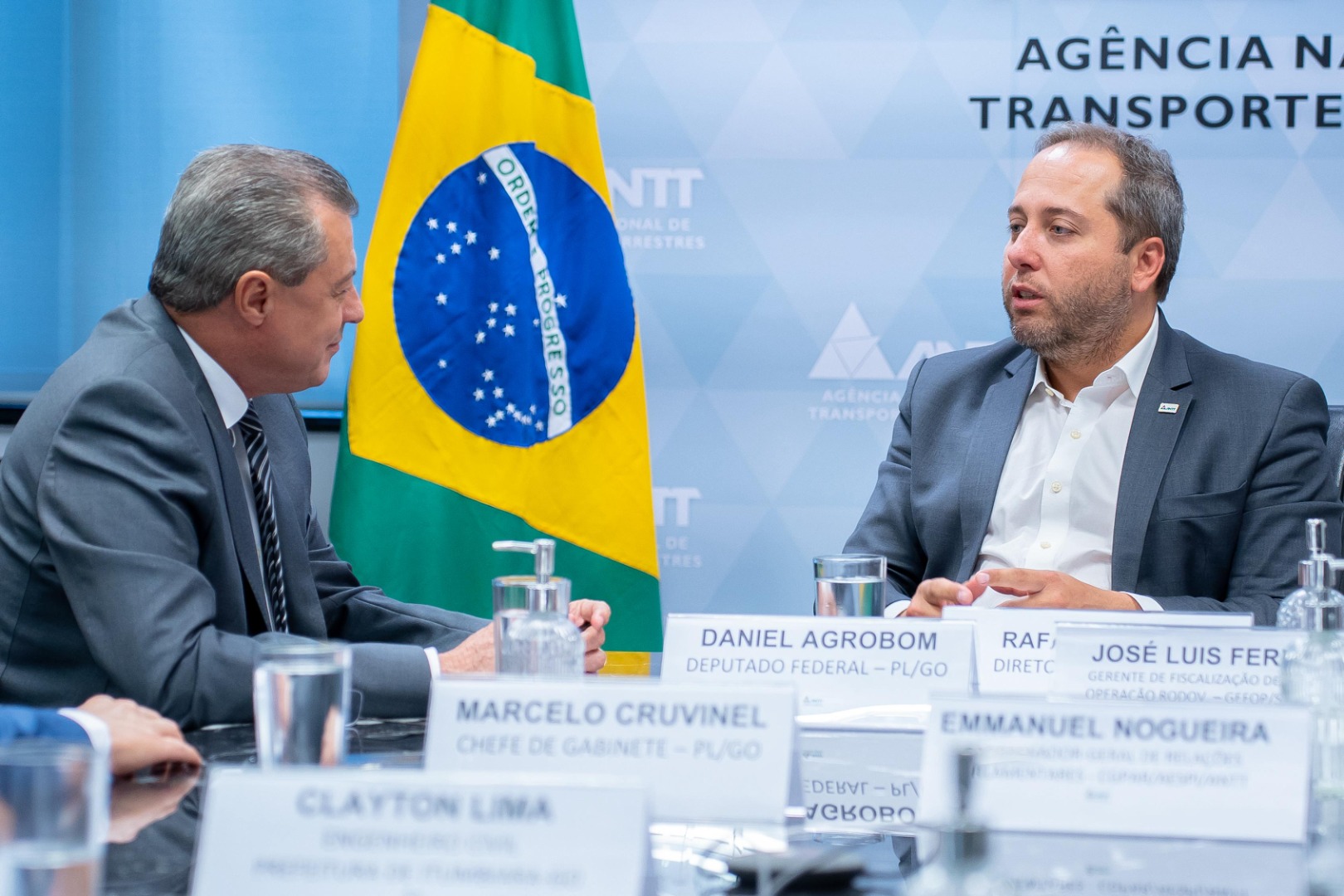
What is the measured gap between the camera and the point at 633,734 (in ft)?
3.61

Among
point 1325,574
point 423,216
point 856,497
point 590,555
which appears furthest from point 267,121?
point 1325,574

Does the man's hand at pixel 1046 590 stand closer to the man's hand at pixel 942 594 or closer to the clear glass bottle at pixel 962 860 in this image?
the man's hand at pixel 942 594

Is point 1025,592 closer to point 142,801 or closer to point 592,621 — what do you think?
point 592,621

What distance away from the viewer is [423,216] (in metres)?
3.60

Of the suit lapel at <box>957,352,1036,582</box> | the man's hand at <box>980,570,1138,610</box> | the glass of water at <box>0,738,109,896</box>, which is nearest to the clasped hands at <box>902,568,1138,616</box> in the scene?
the man's hand at <box>980,570,1138,610</box>

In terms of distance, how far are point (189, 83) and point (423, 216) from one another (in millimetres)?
945

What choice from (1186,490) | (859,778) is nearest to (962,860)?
(859,778)

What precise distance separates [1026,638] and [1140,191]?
4.61 feet

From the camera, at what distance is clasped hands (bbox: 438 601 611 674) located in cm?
174

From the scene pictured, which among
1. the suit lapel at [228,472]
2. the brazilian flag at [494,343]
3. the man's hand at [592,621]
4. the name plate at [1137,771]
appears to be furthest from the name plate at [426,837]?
the brazilian flag at [494,343]

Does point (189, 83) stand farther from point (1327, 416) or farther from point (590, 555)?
point (1327, 416)

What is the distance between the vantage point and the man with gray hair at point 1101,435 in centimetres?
243

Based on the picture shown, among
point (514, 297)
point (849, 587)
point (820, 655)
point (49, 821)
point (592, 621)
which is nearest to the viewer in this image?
point (49, 821)

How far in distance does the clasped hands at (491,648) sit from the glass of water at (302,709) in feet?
1.95
